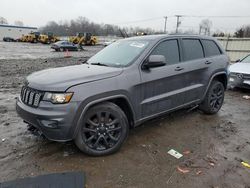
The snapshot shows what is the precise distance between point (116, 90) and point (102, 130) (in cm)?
63

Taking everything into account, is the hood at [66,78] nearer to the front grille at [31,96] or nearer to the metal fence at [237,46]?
the front grille at [31,96]

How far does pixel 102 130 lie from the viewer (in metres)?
3.34

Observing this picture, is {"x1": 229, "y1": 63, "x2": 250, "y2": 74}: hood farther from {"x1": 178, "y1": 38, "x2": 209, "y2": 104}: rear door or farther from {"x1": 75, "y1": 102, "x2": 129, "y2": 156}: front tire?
{"x1": 75, "y1": 102, "x2": 129, "y2": 156}: front tire

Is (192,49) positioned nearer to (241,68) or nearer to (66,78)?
(66,78)

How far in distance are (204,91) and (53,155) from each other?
10.9ft

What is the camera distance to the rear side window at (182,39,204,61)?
4.47 m

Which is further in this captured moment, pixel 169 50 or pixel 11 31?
pixel 11 31

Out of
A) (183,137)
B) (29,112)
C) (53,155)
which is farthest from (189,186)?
(29,112)

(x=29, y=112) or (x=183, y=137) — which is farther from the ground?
(x=29, y=112)

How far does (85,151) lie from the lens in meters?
3.27

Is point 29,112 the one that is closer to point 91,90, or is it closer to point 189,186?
point 91,90

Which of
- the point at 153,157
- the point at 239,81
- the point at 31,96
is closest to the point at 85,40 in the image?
the point at 239,81

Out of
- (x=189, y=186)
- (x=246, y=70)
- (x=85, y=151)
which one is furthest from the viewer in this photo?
(x=246, y=70)

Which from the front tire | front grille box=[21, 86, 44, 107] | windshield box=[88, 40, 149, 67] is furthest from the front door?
front grille box=[21, 86, 44, 107]
